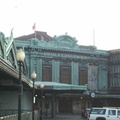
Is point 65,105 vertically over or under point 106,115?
under

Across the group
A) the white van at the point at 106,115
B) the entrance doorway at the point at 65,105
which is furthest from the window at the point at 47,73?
the white van at the point at 106,115

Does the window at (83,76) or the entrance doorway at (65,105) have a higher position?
the window at (83,76)

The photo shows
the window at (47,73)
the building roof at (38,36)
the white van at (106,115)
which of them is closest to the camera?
the white van at (106,115)

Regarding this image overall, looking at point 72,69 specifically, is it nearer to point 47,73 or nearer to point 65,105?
point 47,73

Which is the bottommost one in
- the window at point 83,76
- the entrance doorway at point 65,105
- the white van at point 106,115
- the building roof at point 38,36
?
the entrance doorway at point 65,105

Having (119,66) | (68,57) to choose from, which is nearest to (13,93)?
(68,57)

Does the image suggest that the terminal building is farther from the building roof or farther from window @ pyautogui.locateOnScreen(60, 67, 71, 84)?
the building roof

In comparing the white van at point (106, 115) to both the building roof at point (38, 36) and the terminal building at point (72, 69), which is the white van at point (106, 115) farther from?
the building roof at point (38, 36)

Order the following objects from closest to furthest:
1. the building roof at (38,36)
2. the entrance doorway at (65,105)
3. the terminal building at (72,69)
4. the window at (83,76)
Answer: the terminal building at (72,69), the entrance doorway at (65,105), the window at (83,76), the building roof at (38,36)

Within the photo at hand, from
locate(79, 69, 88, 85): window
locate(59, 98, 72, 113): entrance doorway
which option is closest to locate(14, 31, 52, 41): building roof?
locate(79, 69, 88, 85): window

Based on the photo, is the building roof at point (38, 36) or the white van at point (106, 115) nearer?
the white van at point (106, 115)

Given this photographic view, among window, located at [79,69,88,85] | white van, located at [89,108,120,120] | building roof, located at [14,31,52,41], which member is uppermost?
building roof, located at [14,31,52,41]

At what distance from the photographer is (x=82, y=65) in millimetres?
69625

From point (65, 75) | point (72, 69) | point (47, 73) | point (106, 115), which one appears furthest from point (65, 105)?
point (106, 115)
